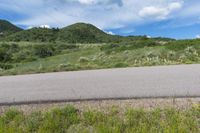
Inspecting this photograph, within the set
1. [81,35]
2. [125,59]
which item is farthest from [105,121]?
[81,35]

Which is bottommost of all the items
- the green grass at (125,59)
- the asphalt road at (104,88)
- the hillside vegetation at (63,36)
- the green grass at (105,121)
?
the green grass at (105,121)

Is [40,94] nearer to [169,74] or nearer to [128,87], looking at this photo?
[128,87]

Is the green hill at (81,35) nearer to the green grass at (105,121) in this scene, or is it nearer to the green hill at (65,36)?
the green hill at (65,36)

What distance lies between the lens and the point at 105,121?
5254mm

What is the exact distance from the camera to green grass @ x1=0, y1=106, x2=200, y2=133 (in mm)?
4876

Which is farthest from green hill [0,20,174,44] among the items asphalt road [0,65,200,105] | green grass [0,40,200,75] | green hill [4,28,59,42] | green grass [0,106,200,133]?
green grass [0,106,200,133]

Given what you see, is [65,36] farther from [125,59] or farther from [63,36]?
[125,59]

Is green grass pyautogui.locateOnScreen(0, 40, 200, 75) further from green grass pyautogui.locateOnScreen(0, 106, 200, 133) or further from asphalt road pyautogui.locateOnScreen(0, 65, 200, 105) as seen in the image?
green grass pyautogui.locateOnScreen(0, 106, 200, 133)

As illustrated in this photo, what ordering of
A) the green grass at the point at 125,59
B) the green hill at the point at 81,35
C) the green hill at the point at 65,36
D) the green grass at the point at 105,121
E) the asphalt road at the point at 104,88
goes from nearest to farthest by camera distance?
the green grass at the point at 105,121 < the asphalt road at the point at 104,88 < the green grass at the point at 125,59 < the green hill at the point at 65,36 < the green hill at the point at 81,35

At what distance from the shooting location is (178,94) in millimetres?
6512

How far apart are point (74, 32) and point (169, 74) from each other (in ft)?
345

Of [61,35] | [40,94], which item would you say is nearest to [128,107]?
[40,94]

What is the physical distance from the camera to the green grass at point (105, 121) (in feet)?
16.0

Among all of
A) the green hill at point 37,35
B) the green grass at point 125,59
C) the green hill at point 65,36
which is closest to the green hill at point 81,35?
the green hill at point 65,36
